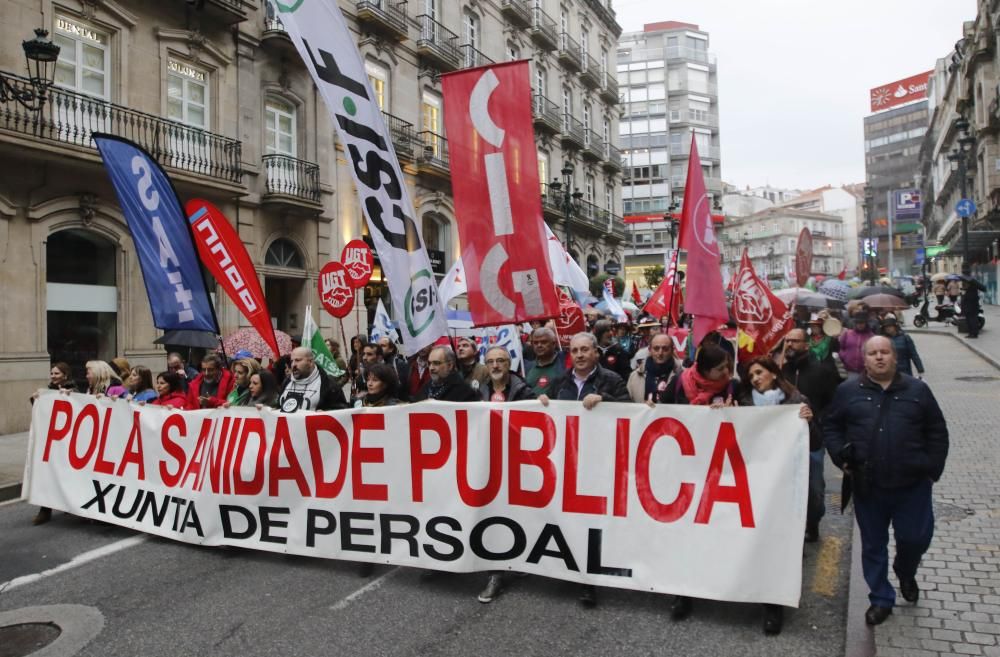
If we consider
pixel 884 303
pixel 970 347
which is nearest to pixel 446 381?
pixel 884 303

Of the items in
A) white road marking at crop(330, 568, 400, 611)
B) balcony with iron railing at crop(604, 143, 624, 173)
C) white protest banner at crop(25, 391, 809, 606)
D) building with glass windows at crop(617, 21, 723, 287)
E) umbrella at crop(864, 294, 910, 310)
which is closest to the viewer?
white protest banner at crop(25, 391, 809, 606)

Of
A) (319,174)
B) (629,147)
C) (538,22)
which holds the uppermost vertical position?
(629,147)

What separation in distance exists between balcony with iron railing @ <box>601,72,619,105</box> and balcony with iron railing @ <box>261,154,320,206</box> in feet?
82.3

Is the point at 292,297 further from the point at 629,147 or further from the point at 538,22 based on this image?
the point at 629,147

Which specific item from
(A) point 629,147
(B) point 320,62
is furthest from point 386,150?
(A) point 629,147

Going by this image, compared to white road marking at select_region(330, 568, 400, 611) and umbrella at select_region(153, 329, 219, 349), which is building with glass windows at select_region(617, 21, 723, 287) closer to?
umbrella at select_region(153, 329, 219, 349)

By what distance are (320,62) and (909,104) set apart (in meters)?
126

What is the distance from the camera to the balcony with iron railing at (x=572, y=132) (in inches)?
1350

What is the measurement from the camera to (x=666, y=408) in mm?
4480

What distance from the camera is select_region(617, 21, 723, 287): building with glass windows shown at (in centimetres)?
7869

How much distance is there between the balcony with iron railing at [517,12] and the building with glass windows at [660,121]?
46.4 m

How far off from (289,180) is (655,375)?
14539 millimetres

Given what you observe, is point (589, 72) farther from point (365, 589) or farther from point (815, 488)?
point (365, 589)

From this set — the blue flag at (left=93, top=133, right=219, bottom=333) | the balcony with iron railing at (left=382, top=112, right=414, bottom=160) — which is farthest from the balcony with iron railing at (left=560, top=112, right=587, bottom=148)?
the blue flag at (left=93, top=133, right=219, bottom=333)
